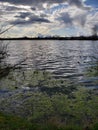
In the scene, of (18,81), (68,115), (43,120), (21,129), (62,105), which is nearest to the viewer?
(21,129)

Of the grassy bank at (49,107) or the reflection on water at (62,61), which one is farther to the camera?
the reflection on water at (62,61)

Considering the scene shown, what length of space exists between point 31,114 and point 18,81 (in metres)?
10.3

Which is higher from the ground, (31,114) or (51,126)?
(51,126)

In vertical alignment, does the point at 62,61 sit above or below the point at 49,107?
below

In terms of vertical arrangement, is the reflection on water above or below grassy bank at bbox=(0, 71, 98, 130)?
below

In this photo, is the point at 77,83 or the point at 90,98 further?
the point at 77,83

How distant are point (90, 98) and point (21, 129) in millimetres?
8354

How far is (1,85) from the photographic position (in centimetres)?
A: 2259

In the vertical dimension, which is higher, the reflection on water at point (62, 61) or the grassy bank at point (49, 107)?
the grassy bank at point (49, 107)

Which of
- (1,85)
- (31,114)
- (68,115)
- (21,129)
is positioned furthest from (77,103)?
(1,85)

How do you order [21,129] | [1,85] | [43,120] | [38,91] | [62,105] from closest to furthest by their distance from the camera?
[21,129]
[43,120]
[62,105]
[38,91]
[1,85]

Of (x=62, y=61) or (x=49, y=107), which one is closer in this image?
(x=49, y=107)

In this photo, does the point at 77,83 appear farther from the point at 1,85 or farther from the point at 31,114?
the point at 31,114

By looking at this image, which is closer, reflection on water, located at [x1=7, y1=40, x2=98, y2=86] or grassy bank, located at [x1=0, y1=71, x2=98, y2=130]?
grassy bank, located at [x1=0, y1=71, x2=98, y2=130]
